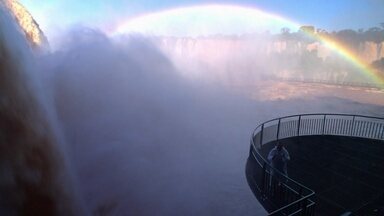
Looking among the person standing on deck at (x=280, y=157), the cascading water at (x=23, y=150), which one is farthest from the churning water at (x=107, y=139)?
the person standing on deck at (x=280, y=157)

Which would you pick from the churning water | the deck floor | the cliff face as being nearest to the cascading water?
the churning water

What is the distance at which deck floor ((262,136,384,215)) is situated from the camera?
7.80 m

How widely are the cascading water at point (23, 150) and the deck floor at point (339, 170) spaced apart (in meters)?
7.86

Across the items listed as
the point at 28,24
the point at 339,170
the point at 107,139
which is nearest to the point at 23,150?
the point at 339,170

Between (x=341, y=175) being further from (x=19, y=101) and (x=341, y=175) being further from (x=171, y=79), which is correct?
(x=171, y=79)

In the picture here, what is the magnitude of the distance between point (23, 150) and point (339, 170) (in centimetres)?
1005

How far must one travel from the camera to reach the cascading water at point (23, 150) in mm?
7750

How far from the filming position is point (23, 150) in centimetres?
861

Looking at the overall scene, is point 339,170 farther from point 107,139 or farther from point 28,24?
point 28,24

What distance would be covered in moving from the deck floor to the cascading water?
786cm

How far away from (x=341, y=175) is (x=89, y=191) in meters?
13.2

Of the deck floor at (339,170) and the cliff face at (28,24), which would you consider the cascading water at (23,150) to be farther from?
the cliff face at (28,24)

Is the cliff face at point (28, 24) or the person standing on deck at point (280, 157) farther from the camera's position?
the cliff face at point (28, 24)

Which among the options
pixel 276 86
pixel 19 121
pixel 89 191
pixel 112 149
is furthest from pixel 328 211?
pixel 276 86
